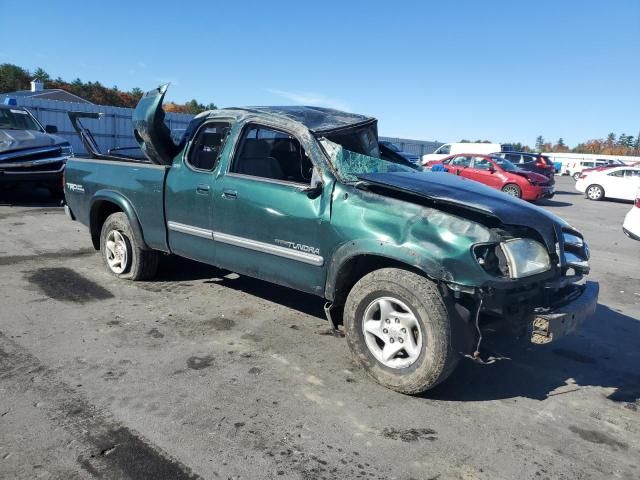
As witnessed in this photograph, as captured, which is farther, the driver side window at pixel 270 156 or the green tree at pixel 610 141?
the green tree at pixel 610 141

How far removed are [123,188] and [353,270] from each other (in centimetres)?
290

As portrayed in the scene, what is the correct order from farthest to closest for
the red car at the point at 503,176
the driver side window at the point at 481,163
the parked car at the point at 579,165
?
the parked car at the point at 579,165 < the driver side window at the point at 481,163 < the red car at the point at 503,176

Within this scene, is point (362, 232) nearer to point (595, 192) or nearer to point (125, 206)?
point (125, 206)

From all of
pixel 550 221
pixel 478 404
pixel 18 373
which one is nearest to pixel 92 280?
pixel 18 373

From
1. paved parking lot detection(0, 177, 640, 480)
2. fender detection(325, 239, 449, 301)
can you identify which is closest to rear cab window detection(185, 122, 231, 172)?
paved parking lot detection(0, 177, 640, 480)

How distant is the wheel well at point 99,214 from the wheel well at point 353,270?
3.18 metres

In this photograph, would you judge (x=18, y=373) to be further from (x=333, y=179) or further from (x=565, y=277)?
(x=565, y=277)

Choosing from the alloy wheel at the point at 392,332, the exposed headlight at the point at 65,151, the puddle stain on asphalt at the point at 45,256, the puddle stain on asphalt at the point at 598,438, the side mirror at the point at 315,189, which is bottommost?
the puddle stain on asphalt at the point at 598,438

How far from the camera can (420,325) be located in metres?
Result: 3.34

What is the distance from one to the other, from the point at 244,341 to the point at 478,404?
189 cm

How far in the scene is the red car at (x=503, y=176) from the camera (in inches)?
669

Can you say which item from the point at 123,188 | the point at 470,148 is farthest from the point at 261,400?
the point at 470,148

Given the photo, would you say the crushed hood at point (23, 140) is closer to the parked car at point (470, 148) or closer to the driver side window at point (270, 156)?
the driver side window at point (270, 156)

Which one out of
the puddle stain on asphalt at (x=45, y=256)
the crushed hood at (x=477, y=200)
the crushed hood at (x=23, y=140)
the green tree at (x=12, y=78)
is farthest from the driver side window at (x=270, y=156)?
the green tree at (x=12, y=78)
